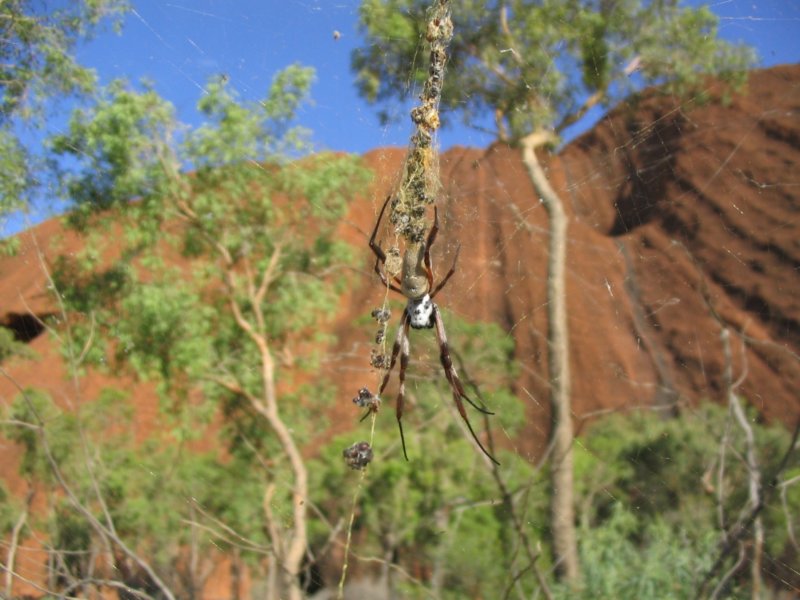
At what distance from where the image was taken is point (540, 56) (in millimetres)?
915

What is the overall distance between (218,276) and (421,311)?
2.46ft

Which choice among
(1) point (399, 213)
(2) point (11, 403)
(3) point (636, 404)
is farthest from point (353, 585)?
(1) point (399, 213)

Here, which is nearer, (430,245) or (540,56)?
(430,245)

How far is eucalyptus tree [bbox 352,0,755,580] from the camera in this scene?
842 mm

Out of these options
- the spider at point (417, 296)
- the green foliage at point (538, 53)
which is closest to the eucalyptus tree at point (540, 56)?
the green foliage at point (538, 53)

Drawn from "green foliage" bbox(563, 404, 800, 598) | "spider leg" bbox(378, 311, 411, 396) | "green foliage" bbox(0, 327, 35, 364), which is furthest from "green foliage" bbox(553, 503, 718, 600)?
"green foliage" bbox(0, 327, 35, 364)

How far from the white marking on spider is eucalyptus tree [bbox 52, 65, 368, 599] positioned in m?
0.52

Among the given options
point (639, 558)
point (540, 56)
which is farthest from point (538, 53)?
point (639, 558)

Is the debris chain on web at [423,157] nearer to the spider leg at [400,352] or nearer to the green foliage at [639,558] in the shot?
the spider leg at [400,352]

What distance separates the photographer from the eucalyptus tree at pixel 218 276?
50.3 inches

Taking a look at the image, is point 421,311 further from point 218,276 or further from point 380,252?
point 218,276

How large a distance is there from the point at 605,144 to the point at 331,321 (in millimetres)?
746

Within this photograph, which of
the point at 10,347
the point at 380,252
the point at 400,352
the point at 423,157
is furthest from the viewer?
the point at 10,347

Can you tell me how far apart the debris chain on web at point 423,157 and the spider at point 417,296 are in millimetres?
30
